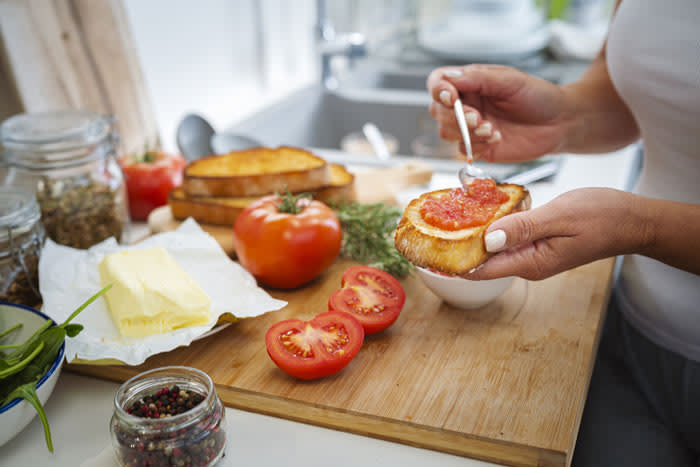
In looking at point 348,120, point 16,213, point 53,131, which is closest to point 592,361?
point 16,213

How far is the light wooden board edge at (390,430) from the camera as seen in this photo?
2.34ft

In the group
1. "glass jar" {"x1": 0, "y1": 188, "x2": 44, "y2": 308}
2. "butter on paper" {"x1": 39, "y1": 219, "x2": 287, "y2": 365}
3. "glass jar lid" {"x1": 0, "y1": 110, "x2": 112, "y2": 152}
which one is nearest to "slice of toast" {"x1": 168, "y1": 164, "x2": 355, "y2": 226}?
"butter on paper" {"x1": 39, "y1": 219, "x2": 287, "y2": 365}

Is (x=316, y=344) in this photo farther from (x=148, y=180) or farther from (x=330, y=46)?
(x=330, y=46)

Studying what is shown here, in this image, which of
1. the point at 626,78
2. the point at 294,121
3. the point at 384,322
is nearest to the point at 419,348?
the point at 384,322

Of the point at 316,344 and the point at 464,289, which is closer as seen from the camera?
the point at 316,344

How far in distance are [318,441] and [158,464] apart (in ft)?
0.70

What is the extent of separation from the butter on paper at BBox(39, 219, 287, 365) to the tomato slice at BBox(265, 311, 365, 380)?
3.2 inches

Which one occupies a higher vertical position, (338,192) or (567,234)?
(567,234)

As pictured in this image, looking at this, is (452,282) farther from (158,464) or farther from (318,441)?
(158,464)

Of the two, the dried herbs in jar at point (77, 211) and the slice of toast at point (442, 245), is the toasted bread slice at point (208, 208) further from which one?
the slice of toast at point (442, 245)

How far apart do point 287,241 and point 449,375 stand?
1.26 feet

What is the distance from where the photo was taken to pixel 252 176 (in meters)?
1.27

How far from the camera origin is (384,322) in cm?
91

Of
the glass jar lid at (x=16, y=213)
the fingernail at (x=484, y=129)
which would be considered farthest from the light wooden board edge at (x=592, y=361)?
the glass jar lid at (x=16, y=213)
